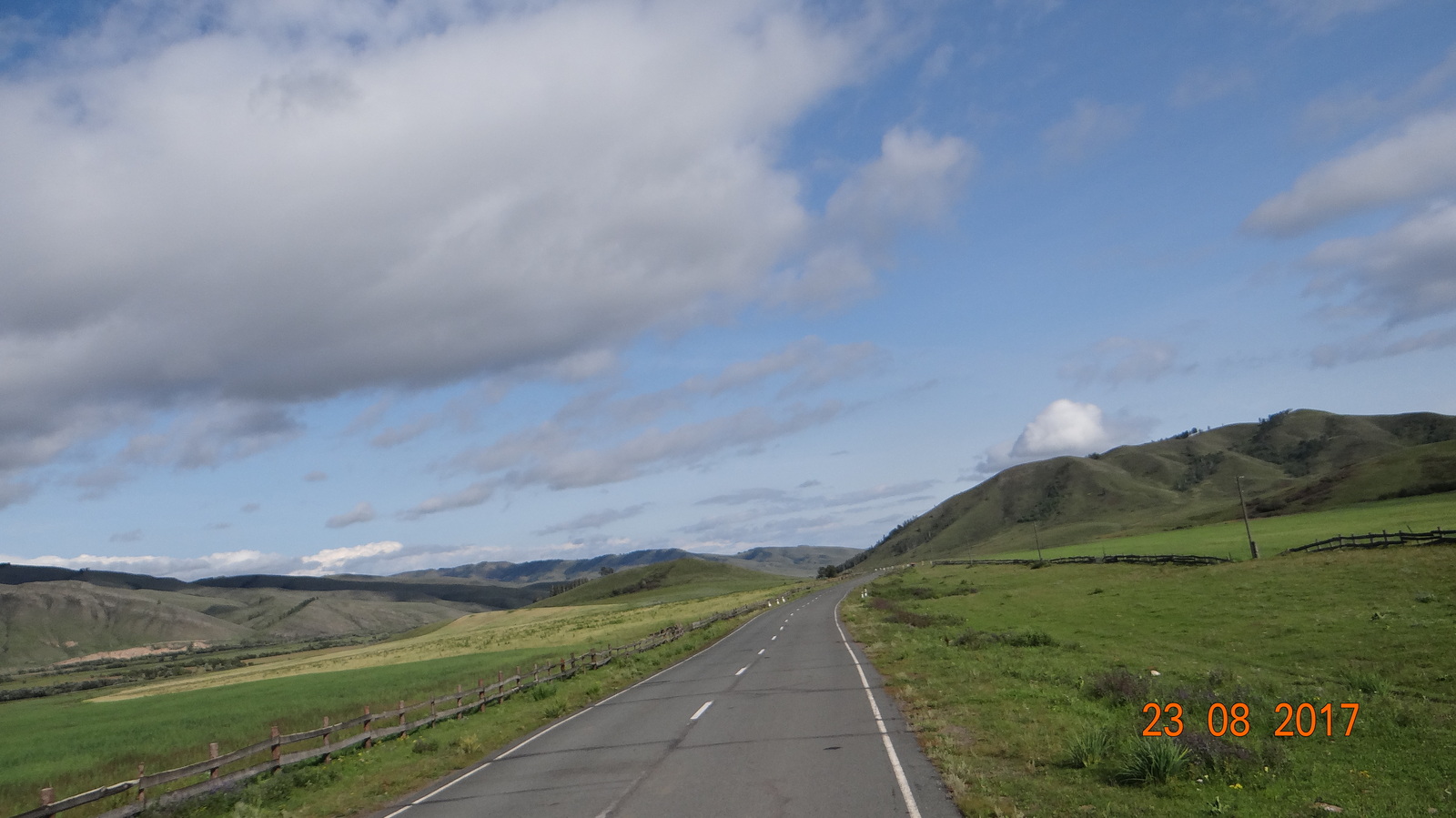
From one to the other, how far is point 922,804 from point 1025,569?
9011 centimetres

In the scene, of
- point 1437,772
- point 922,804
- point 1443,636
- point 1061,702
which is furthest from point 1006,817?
point 1443,636

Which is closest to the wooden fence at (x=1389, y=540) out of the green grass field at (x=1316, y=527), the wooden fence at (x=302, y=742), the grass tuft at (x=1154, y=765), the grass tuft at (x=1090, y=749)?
the green grass field at (x=1316, y=527)

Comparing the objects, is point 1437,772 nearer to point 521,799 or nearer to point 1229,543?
point 521,799

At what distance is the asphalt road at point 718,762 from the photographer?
11227mm

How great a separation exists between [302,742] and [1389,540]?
63.8 m

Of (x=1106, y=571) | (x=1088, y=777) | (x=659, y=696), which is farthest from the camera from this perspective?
(x=1106, y=571)

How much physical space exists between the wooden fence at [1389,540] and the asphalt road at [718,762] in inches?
1699

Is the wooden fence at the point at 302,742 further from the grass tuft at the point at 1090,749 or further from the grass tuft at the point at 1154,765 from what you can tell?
the grass tuft at the point at 1154,765

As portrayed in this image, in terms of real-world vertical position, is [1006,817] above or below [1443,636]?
above

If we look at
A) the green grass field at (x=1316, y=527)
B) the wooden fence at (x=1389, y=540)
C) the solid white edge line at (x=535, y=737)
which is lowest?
the green grass field at (x=1316, y=527)

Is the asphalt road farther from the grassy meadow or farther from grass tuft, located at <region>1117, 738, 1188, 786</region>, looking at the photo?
grass tuft, located at <region>1117, 738, 1188, 786</region>

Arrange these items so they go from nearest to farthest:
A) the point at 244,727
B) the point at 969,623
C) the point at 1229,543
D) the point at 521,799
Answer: the point at 521,799 → the point at 244,727 → the point at 969,623 → the point at 1229,543

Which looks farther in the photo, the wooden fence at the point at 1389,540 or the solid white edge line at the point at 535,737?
the wooden fence at the point at 1389,540

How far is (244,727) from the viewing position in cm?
3381
